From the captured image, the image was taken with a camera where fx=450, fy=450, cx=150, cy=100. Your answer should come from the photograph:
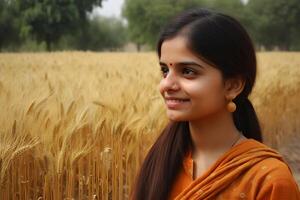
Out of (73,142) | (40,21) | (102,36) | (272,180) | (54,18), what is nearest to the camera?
(272,180)

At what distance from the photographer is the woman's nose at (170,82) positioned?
1.09 m

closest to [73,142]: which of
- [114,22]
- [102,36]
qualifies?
[102,36]

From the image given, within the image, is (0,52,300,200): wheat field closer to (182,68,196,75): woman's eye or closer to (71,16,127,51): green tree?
(182,68,196,75): woman's eye

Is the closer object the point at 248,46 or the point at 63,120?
the point at 248,46

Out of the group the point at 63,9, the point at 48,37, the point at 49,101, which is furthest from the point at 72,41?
the point at 49,101

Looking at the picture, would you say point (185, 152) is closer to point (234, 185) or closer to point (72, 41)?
point (234, 185)

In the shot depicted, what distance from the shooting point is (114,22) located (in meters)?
53.3

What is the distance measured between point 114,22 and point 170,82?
5319 centimetres

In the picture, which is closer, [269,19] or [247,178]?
[247,178]

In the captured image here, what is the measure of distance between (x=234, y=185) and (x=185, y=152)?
0.26 meters

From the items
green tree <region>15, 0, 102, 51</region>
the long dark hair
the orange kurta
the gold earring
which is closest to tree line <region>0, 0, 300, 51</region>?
green tree <region>15, 0, 102, 51</region>

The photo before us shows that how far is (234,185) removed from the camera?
1036mm

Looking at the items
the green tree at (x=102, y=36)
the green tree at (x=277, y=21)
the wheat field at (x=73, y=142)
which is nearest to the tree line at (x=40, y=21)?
the green tree at (x=102, y=36)

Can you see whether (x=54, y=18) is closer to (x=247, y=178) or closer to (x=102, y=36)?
(x=102, y=36)
